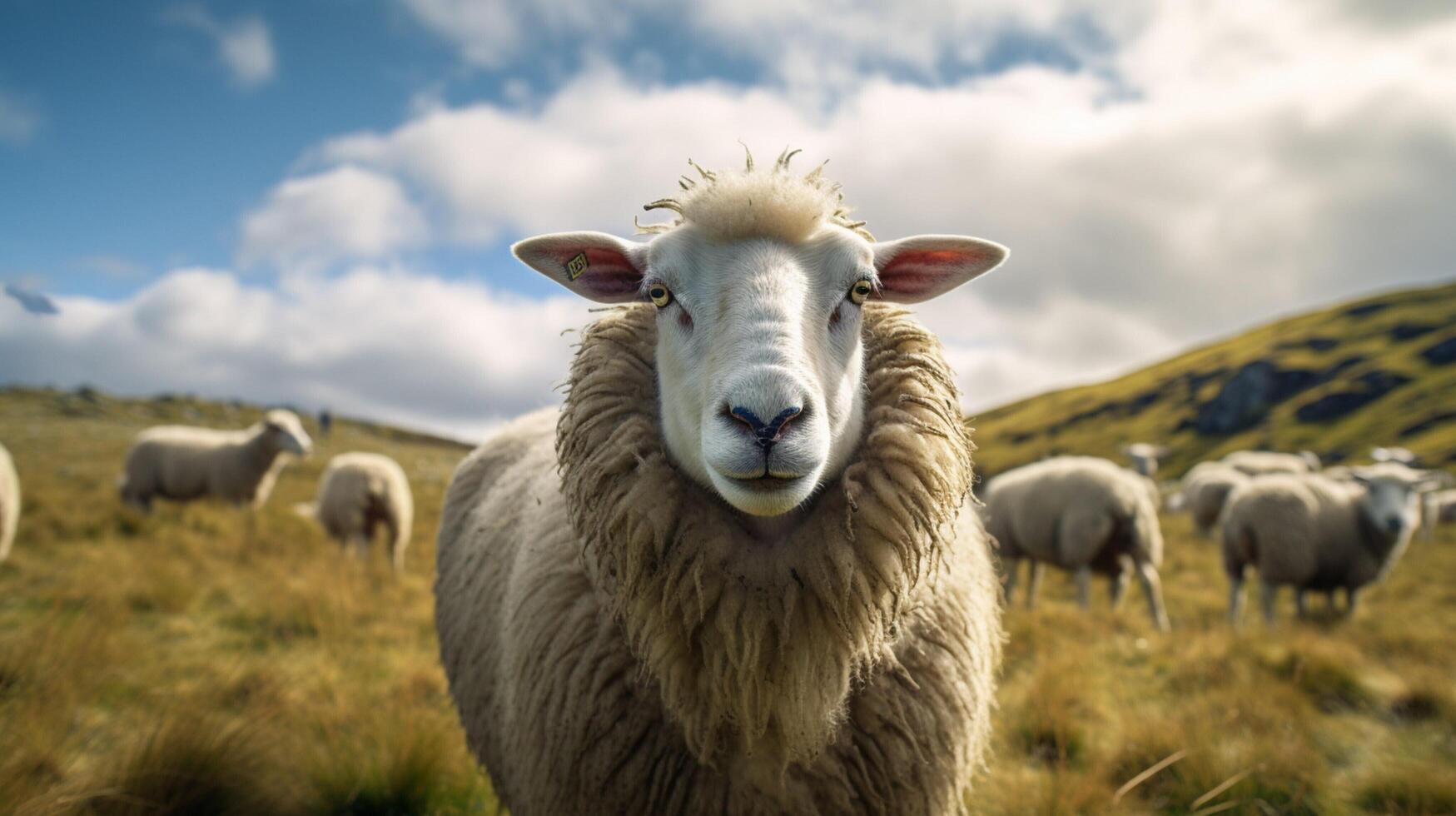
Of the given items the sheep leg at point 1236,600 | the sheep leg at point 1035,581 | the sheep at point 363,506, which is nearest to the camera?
the sheep leg at point 1236,600

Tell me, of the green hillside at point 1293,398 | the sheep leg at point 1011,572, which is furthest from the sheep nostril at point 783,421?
the green hillside at point 1293,398

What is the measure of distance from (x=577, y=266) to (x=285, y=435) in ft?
40.9

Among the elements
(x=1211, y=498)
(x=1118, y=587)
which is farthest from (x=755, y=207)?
(x=1211, y=498)

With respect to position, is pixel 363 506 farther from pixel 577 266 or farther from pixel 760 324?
pixel 760 324

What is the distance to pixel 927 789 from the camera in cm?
209

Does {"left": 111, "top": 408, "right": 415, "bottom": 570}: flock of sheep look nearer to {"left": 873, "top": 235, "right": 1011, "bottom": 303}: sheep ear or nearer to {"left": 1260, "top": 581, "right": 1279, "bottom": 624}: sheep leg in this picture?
{"left": 873, "top": 235, "right": 1011, "bottom": 303}: sheep ear

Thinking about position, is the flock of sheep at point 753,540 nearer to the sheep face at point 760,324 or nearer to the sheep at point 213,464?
the sheep face at point 760,324

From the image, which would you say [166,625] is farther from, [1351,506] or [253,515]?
[1351,506]

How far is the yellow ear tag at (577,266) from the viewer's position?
7.44ft

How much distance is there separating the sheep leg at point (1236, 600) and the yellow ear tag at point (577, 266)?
957 centimetres

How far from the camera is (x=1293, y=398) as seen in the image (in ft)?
216

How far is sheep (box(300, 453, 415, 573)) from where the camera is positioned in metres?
9.61

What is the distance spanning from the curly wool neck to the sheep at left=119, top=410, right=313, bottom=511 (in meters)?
12.2

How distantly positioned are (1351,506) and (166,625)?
12810 mm
